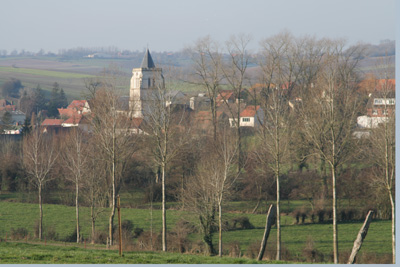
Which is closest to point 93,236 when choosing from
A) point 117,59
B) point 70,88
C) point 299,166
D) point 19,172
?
point 19,172

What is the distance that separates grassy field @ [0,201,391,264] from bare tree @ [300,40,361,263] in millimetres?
3065

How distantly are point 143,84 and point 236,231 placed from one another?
3262 cm

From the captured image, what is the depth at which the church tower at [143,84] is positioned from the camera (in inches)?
945

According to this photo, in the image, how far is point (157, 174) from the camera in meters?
34.9

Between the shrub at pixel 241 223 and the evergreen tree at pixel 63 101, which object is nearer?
the shrub at pixel 241 223

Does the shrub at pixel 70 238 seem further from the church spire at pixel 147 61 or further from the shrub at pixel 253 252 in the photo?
the church spire at pixel 147 61

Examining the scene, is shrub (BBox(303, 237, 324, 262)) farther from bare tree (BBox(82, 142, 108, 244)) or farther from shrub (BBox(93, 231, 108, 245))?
bare tree (BBox(82, 142, 108, 244))

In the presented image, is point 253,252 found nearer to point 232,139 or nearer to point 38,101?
point 232,139

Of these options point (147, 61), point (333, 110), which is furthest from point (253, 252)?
point (147, 61)

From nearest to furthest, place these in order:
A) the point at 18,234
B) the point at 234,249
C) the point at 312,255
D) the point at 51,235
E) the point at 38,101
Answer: the point at 312,255 → the point at 234,249 → the point at 18,234 → the point at 51,235 → the point at 38,101

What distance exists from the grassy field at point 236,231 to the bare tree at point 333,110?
3.06 metres

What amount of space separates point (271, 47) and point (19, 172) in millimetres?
22945

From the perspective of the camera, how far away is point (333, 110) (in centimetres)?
1930

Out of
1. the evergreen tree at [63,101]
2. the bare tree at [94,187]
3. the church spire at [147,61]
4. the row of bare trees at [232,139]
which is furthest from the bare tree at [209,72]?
the evergreen tree at [63,101]
